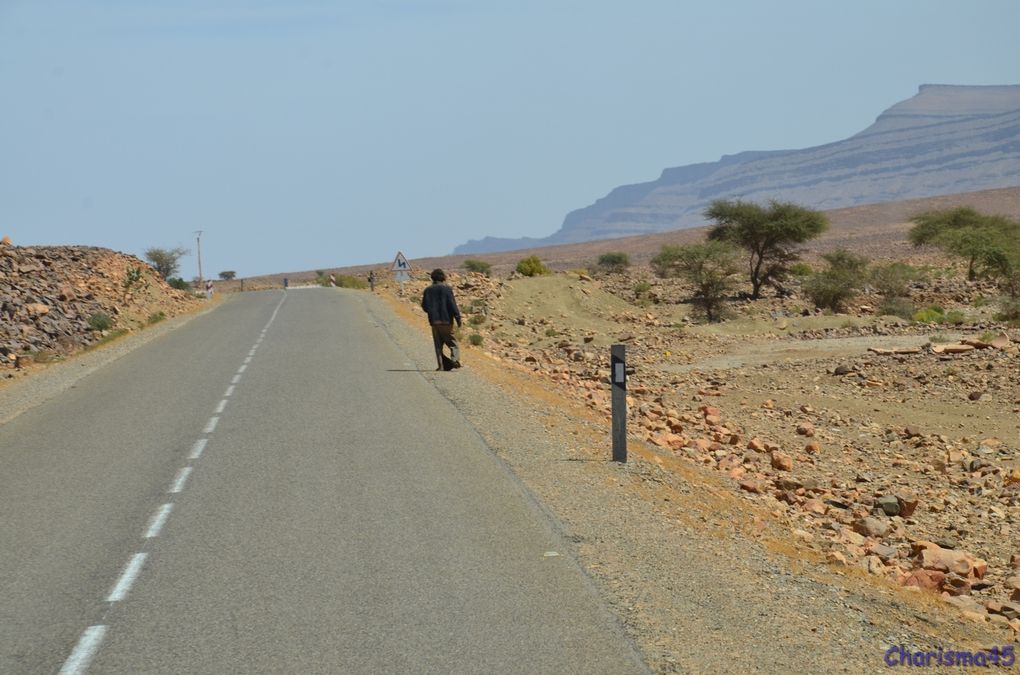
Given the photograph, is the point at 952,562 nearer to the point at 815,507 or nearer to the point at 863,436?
the point at 815,507

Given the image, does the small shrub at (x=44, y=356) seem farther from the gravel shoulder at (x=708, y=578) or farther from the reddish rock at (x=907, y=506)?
the reddish rock at (x=907, y=506)

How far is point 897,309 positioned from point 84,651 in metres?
43.5

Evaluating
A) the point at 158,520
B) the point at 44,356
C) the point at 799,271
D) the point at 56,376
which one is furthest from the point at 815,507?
the point at 799,271

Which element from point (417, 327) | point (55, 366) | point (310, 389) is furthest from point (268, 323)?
point (310, 389)

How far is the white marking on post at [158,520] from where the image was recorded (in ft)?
30.4

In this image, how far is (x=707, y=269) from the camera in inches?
2148

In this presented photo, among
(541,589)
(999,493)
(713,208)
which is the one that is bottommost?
(999,493)

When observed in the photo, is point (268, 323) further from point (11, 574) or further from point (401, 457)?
point (11, 574)

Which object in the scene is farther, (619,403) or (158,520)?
(619,403)

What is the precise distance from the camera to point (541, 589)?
7.55m

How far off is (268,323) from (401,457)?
27.0m

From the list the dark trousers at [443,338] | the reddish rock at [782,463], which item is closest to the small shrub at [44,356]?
the dark trousers at [443,338]

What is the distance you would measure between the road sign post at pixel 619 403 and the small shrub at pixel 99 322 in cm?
2839

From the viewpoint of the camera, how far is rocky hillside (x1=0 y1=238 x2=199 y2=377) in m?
32.8
